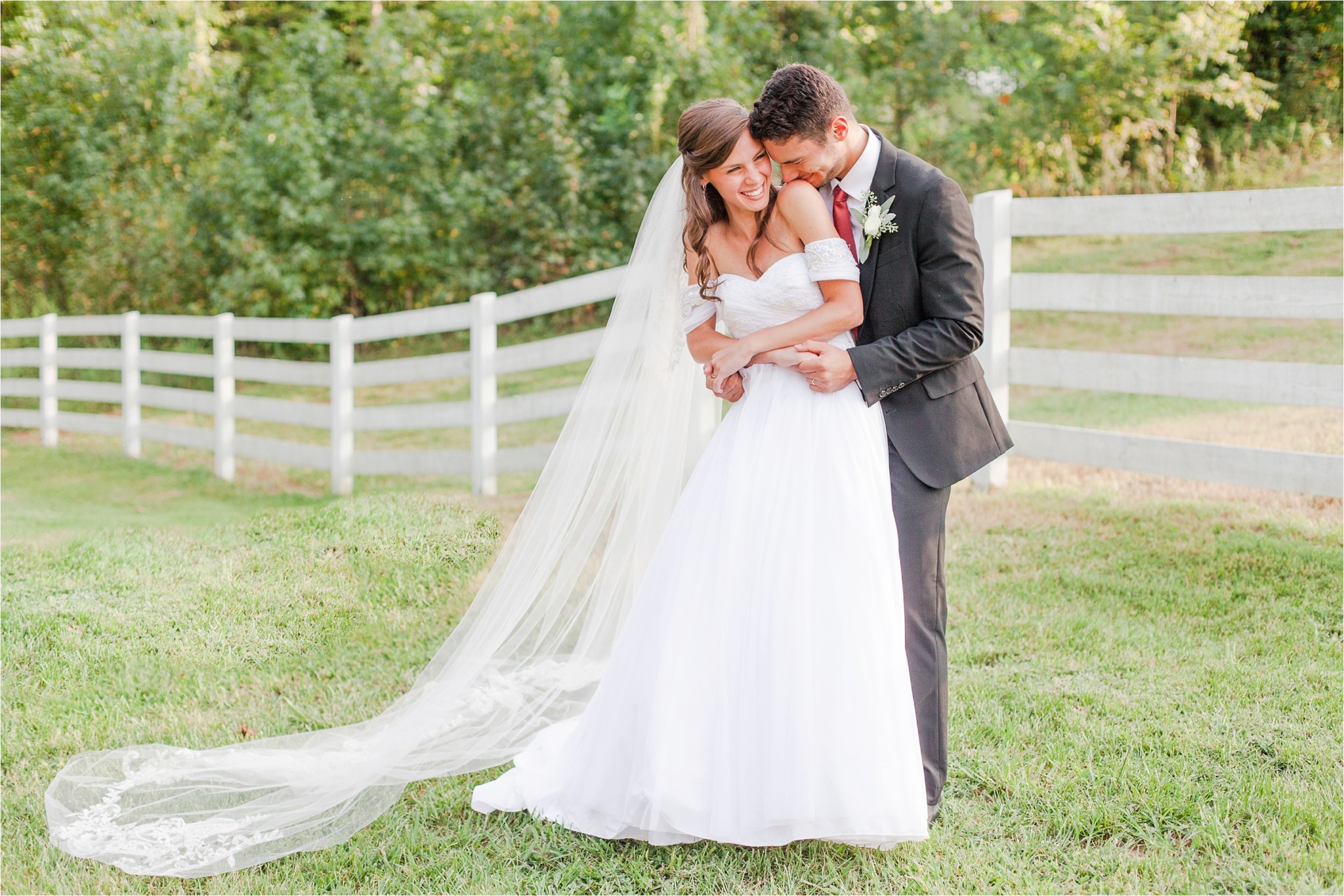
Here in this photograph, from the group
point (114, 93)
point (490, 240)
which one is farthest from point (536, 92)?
point (114, 93)

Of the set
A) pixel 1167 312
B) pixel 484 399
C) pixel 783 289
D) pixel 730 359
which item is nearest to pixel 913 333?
pixel 783 289

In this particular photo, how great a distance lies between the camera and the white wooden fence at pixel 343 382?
6.75 m

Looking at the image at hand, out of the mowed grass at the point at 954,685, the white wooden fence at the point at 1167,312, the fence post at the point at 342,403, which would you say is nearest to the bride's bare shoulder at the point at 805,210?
the mowed grass at the point at 954,685

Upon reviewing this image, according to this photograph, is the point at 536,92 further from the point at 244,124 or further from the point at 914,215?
the point at 914,215

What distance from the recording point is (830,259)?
2.78 m

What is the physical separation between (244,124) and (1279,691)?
1327 centimetres

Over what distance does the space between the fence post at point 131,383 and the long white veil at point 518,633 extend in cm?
742

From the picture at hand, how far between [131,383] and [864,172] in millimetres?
9204

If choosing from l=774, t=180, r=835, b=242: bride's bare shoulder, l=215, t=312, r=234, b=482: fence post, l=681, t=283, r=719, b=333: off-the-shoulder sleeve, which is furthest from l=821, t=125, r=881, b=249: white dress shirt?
l=215, t=312, r=234, b=482: fence post

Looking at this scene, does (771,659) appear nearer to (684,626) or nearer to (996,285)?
(684,626)

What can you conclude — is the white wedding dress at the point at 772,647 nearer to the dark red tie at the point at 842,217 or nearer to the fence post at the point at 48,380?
the dark red tie at the point at 842,217

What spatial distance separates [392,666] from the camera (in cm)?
439

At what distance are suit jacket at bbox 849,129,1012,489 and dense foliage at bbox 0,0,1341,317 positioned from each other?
31.6 feet

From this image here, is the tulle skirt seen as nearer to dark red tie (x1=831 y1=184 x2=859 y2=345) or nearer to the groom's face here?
dark red tie (x1=831 y1=184 x2=859 y2=345)
